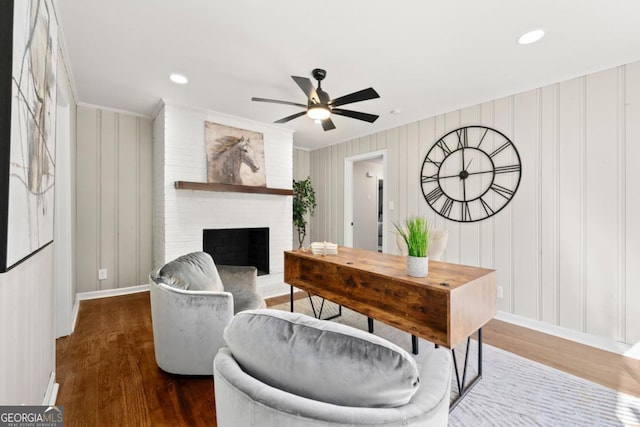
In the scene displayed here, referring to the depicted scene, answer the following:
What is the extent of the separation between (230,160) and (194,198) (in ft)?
2.36

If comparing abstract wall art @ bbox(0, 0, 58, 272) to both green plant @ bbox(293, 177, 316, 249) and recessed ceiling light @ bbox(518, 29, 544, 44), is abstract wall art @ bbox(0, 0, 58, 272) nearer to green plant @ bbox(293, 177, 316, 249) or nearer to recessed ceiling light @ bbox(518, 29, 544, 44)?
recessed ceiling light @ bbox(518, 29, 544, 44)

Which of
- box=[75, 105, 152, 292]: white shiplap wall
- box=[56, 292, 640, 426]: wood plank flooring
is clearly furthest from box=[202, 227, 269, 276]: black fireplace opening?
box=[56, 292, 640, 426]: wood plank flooring

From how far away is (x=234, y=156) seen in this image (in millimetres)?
3965

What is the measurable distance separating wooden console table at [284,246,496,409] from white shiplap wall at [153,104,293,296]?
6.55 feet

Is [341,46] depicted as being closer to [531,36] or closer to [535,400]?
[531,36]

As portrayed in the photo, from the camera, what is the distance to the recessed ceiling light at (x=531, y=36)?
2.02 m

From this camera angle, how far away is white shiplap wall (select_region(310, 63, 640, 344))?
240 cm

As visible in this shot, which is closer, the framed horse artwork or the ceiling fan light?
the ceiling fan light

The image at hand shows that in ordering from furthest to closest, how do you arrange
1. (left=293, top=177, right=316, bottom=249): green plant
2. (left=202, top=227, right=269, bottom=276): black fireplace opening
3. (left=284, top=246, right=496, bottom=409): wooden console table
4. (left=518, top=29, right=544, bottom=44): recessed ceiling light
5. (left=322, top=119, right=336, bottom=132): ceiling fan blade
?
(left=293, top=177, right=316, bottom=249): green plant
(left=202, top=227, right=269, bottom=276): black fireplace opening
(left=322, top=119, right=336, bottom=132): ceiling fan blade
(left=518, top=29, right=544, bottom=44): recessed ceiling light
(left=284, top=246, right=496, bottom=409): wooden console table

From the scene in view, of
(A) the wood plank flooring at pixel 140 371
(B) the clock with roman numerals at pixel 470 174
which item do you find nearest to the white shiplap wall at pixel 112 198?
(A) the wood plank flooring at pixel 140 371

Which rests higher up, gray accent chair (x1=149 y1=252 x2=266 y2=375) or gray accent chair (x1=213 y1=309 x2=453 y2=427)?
gray accent chair (x1=213 y1=309 x2=453 y2=427)

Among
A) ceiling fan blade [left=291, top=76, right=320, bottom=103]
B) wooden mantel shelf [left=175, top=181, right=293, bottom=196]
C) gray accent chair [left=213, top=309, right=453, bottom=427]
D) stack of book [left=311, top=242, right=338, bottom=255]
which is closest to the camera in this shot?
gray accent chair [left=213, top=309, right=453, bottom=427]

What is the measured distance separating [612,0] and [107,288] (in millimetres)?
5494

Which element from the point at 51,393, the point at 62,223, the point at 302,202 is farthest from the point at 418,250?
the point at 302,202
